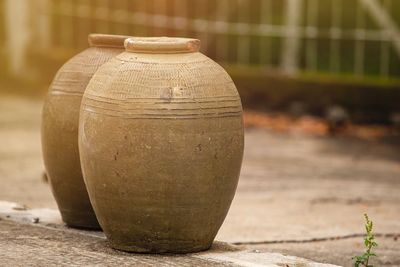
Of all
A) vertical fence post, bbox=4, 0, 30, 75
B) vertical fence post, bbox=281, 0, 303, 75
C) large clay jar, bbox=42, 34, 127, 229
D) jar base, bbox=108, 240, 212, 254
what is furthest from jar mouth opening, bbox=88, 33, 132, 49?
vertical fence post, bbox=4, 0, 30, 75

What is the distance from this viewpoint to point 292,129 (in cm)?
1130

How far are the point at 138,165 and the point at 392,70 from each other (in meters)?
6.99

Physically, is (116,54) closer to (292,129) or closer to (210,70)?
(210,70)

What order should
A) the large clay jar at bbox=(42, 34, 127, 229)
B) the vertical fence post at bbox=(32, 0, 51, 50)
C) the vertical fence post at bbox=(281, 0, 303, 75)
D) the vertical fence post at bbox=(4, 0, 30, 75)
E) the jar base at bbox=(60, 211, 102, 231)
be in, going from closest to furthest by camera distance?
the large clay jar at bbox=(42, 34, 127, 229)
the jar base at bbox=(60, 211, 102, 231)
the vertical fence post at bbox=(281, 0, 303, 75)
the vertical fence post at bbox=(32, 0, 51, 50)
the vertical fence post at bbox=(4, 0, 30, 75)

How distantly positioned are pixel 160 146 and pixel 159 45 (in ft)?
1.89

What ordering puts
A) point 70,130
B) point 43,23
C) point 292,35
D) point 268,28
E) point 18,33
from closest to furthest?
point 70,130, point 292,35, point 268,28, point 43,23, point 18,33

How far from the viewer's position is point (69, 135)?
233 inches

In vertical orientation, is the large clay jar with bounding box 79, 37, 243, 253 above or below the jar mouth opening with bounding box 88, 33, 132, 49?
below

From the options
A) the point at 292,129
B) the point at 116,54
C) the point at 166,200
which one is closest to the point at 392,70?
the point at 292,129

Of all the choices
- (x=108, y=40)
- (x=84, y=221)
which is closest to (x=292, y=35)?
(x=108, y=40)

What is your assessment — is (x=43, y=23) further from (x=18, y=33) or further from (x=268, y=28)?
(x=268, y=28)

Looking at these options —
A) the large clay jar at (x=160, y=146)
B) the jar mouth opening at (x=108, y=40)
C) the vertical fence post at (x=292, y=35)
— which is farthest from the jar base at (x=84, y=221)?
the vertical fence post at (x=292, y=35)

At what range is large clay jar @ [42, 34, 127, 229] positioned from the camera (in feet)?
19.5

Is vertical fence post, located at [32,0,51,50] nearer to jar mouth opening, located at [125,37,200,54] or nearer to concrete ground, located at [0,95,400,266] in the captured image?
concrete ground, located at [0,95,400,266]
